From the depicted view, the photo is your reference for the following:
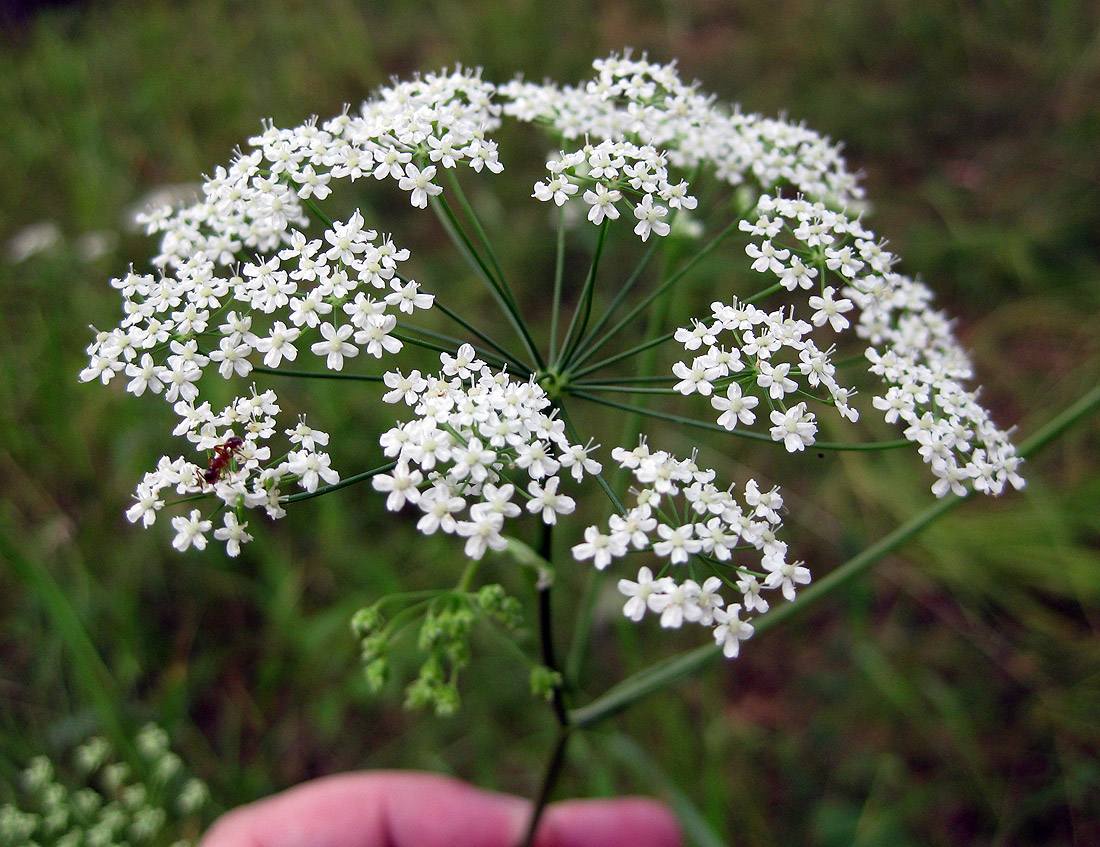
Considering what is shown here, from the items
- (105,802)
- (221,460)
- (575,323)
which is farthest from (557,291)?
(105,802)

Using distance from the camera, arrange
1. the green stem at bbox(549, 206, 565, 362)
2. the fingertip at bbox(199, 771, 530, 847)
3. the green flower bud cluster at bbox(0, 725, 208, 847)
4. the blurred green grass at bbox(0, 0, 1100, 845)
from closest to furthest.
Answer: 1. the green stem at bbox(549, 206, 565, 362)
2. the green flower bud cluster at bbox(0, 725, 208, 847)
3. the fingertip at bbox(199, 771, 530, 847)
4. the blurred green grass at bbox(0, 0, 1100, 845)

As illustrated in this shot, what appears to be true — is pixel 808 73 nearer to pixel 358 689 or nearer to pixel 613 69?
pixel 613 69

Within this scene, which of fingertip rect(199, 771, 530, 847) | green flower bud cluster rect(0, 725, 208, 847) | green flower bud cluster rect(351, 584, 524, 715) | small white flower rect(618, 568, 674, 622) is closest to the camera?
small white flower rect(618, 568, 674, 622)

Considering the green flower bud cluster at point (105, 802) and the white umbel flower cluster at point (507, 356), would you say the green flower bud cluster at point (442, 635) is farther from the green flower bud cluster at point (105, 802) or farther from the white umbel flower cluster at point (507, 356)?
the green flower bud cluster at point (105, 802)

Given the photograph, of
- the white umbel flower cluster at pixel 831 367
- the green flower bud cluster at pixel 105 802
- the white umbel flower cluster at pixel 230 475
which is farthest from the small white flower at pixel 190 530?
the green flower bud cluster at pixel 105 802

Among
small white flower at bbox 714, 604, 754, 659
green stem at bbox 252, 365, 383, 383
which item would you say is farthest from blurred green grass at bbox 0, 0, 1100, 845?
green stem at bbox 252, 365, 383, 383

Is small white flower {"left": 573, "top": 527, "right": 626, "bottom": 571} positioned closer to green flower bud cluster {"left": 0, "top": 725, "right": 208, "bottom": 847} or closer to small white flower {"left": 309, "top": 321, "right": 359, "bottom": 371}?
small white flower {"left": 309, "top": 321, "right": 359, "bottom": 371}
